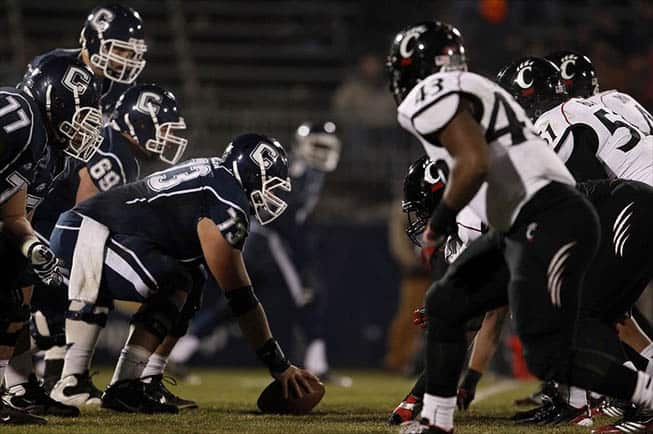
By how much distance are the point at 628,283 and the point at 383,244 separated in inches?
269

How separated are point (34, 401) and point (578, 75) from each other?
10.6 feet

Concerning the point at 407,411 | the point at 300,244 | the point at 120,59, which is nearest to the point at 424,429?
the point at 407,411

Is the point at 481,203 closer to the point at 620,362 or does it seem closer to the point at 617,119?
the point at 620,362

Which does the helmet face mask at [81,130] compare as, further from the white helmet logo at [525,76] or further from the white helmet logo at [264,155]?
the white helmet logo at [525,76]

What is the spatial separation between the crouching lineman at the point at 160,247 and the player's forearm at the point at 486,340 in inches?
32.6

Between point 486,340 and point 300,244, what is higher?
point 300,244

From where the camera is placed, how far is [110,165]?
22.5ft

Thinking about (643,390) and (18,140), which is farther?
(18,140)

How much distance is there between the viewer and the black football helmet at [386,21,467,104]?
4.68m

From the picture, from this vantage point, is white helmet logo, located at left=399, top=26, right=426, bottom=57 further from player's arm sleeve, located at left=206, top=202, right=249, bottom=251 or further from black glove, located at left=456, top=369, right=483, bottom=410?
black glove, located at left=456, top=369, right=483, bottom=410

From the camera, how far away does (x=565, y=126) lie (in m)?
5.53

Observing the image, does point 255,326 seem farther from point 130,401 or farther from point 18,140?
point 18,140

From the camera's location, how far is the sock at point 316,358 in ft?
32.4

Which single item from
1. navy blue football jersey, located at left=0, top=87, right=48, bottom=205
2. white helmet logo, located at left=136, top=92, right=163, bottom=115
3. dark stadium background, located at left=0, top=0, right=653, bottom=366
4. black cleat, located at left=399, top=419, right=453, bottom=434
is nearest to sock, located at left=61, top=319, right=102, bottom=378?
navy blue football jersey, located at left=0, top=87, right=48, bottom=205
